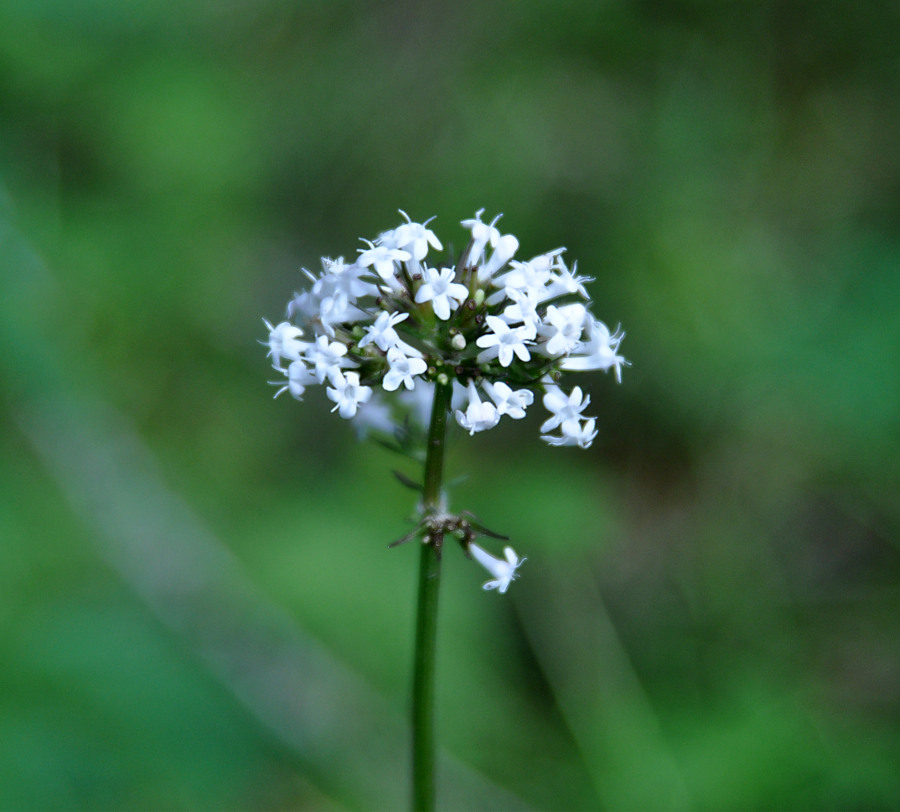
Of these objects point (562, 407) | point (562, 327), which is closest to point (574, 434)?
point (562, 407)

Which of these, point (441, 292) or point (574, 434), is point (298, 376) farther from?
point (574, 434)

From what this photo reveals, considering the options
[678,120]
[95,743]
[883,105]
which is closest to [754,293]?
[678,120]

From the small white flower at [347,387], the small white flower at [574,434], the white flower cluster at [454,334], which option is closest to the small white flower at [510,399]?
the white flower cluster at [454,334]

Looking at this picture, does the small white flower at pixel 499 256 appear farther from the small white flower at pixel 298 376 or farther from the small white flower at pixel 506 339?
the small white flower at pixel 298 376

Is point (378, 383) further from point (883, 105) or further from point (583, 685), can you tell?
point (883, 105)

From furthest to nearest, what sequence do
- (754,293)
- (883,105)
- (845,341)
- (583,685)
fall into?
(883,105) < (754,293) < (845,341) < (583,685)

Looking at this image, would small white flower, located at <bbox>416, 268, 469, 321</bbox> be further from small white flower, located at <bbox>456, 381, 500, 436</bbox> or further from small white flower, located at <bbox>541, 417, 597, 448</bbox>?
small white flower, located at <bbox>541, 417, 597, 448</bbox>

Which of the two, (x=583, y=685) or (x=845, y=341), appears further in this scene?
(x=845, y=341)
